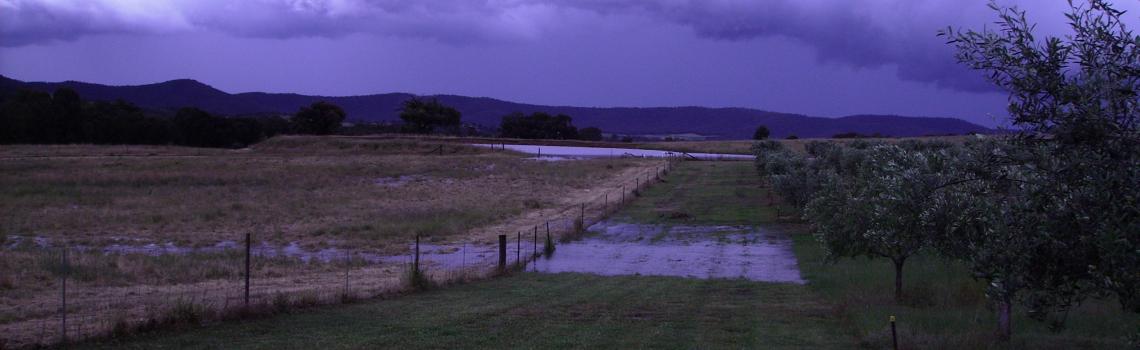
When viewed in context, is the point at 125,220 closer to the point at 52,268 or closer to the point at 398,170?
the point at 52,268

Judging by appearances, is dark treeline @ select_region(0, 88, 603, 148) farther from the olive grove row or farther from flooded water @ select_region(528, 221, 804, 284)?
the olive grove row

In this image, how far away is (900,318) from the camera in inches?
591

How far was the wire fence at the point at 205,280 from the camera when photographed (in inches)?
553

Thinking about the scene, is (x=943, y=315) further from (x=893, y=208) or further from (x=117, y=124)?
(x=117, y=124)

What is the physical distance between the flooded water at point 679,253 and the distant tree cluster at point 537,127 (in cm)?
11957

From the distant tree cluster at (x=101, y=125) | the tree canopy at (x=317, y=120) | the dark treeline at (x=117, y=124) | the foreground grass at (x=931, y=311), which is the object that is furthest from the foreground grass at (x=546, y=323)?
the tree canopy at (x=317, y=120)

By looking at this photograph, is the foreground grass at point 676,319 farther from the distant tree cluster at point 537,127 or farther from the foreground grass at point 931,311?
the distant tree cluster at point 537,127

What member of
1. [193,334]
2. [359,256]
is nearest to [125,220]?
[359,256]

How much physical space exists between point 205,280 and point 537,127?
141m

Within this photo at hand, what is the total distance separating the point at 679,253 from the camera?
105ft

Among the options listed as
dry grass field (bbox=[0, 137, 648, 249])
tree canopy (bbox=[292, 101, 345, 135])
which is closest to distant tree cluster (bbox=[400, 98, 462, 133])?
tree canopy (bbox=[292, 101, 345, 135])

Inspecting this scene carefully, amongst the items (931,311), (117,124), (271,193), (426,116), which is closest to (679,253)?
(931,311)

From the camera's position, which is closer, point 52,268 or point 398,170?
point 52,268

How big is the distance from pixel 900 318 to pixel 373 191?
161ft
